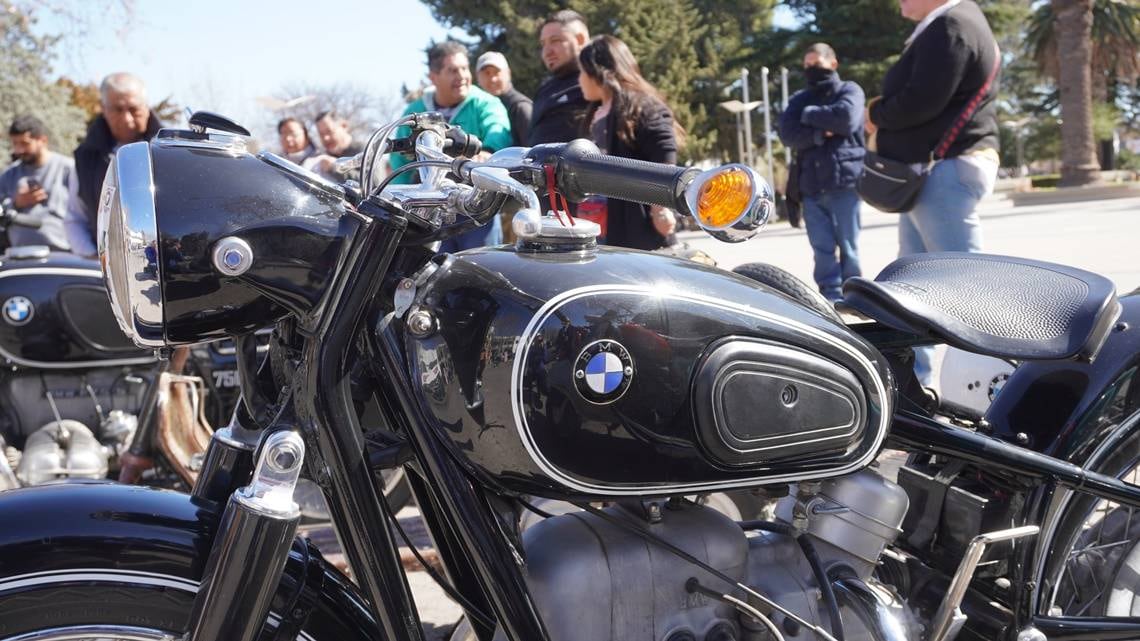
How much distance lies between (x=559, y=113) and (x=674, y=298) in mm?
3066

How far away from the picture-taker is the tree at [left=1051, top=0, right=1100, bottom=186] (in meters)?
16.8

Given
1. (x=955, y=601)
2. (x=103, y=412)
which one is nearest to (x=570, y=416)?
(x=955, y=601)

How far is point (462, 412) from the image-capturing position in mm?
1274

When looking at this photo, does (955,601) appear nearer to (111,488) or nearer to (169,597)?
(169,597)

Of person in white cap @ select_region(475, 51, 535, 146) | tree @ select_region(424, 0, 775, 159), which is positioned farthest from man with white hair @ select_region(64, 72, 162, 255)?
tree @ select_region(424, 0, 775, 159)

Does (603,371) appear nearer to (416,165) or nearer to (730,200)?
(730,200)

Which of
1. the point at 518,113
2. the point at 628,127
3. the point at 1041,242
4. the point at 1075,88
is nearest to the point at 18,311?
the point at 628,127

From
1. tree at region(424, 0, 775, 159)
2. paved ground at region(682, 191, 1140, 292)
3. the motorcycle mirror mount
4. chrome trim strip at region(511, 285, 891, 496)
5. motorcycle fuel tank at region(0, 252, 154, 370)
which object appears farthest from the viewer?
tree at region(424, 0, 775, 159)

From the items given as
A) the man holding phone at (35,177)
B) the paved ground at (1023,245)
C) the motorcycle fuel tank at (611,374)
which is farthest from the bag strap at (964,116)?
the man holding phone at (35,177)

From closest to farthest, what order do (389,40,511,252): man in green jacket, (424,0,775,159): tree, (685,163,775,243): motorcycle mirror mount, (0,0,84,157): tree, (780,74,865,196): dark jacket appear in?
(685,163,775,243): motorcycle mirror mount < (389,40,511,252): man in green jacket < (780,74,865,196): dark jacket < (0,0,84,157): tree < (424,0,775,159): tree

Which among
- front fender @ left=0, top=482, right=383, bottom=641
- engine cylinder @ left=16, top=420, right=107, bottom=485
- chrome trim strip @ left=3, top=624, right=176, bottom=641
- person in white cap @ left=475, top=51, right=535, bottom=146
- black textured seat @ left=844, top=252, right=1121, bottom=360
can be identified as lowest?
engine cylinder @ left=16, top=420, right=107, bottom=485

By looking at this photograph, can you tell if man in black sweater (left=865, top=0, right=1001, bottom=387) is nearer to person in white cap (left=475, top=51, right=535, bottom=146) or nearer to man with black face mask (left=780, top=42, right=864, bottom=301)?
man with black face mask (left=780, top=42, right=864, bottom=301)

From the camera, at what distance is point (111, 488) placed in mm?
1343

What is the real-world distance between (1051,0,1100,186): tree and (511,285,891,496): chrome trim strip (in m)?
18.1
